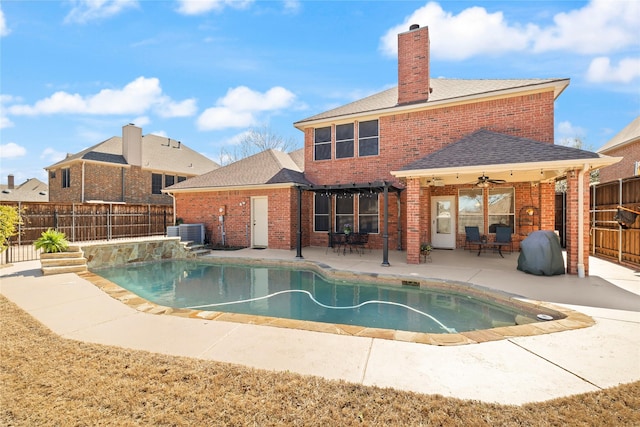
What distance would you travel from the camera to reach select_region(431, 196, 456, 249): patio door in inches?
468

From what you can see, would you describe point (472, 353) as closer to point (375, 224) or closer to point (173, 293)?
point (173, 293)

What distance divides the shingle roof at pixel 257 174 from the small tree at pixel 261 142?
14.1 m

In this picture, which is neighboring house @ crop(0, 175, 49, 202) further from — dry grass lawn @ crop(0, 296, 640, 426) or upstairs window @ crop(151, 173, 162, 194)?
dry grass lawn @ crop(0, 296, 640, 426)

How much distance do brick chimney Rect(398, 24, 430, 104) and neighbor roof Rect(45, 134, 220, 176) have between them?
16.9 m

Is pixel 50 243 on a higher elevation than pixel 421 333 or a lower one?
higher

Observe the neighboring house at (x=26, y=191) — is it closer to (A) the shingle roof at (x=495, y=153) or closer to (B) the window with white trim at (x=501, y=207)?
(A) the shingle roof at (x=495, y=153)

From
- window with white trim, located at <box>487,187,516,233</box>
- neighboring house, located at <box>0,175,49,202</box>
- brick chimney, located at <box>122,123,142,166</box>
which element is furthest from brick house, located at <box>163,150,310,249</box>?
neighboring house, located at <box>0,175,49,202</box>

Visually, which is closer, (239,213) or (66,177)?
(239,213)

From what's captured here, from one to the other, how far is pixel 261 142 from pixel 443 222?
2233 centimetres

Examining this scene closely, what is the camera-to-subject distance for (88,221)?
45.9 ft

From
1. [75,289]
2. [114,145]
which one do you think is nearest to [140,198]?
[114,145]

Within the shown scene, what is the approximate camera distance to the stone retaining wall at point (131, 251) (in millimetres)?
9477

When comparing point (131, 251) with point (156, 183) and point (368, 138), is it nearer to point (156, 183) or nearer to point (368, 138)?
point (368, 138)

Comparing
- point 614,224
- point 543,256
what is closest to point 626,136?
point 614,224
